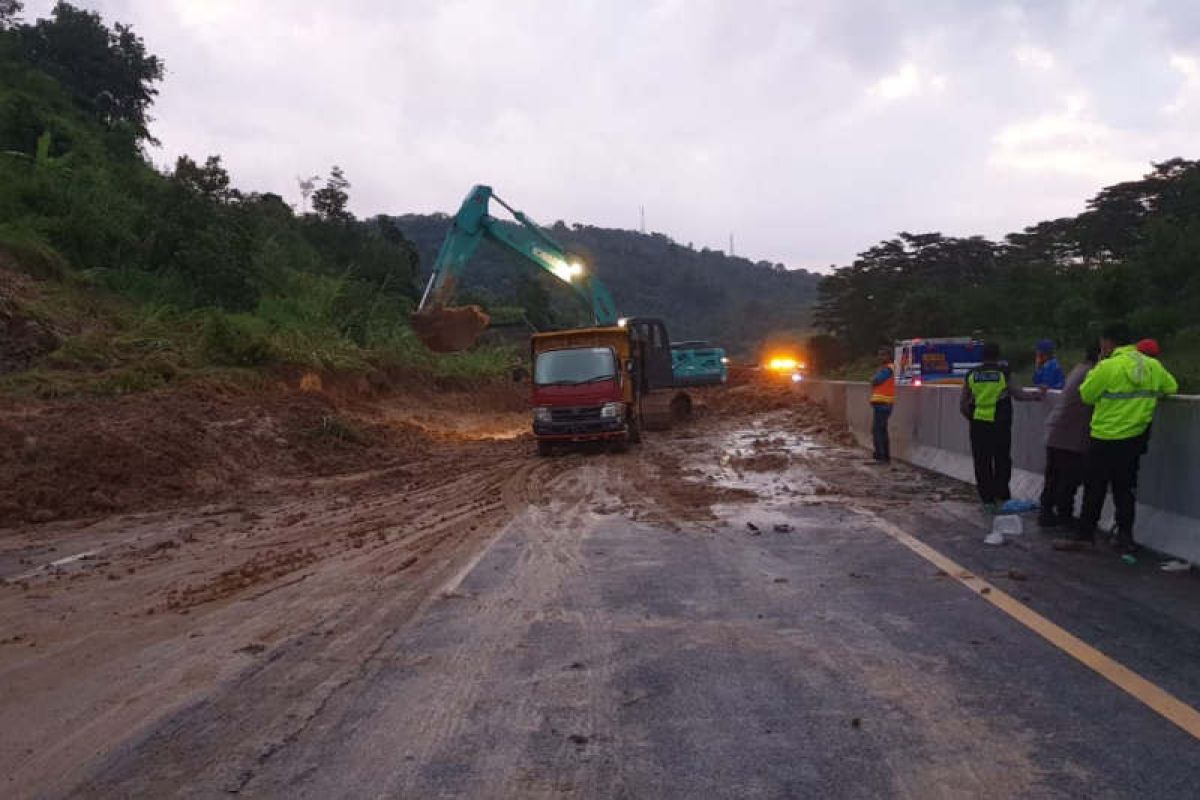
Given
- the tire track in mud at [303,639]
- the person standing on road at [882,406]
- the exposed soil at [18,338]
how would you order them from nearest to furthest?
the tire track in mud at [303,639], the person standing on road at [882,406], the exposed soil at [18,338]

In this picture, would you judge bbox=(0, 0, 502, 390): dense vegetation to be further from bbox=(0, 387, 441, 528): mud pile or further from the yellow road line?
the yellow road line

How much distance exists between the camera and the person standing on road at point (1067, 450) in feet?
30.7

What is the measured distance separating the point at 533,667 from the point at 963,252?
8392 cm

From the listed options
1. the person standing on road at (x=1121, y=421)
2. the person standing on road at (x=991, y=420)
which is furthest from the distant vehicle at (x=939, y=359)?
the person standing on road at (x=1121, y=421)

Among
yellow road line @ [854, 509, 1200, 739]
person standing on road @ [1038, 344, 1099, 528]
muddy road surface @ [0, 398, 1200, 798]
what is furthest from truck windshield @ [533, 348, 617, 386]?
yellow road line @ [854, 509, 1200, 739]

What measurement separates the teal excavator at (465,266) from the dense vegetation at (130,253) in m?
3.25

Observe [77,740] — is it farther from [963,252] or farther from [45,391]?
[963,252]

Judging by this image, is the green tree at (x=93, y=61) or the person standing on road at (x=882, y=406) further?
the green tree at (x=93, y=61)

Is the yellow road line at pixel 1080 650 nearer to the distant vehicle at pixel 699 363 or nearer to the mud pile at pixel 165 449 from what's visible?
the mud pile at pixel 165 449

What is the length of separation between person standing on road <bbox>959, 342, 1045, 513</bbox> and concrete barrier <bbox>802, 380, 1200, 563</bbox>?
0.99 ft

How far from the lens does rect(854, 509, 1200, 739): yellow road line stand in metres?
4.50

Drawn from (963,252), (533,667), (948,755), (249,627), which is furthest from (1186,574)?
(963,252)

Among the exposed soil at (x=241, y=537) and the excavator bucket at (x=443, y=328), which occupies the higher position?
the excavator bucket at (x=443, y=328)

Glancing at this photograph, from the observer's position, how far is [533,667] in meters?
5.44
